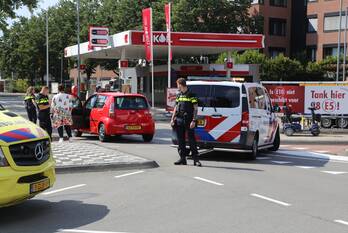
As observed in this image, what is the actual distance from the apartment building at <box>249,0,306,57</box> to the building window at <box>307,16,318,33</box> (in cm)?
232

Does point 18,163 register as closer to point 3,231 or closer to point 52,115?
point 3,231

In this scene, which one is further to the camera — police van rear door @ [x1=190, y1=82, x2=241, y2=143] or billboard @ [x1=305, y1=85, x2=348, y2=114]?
billboard @ [x1=305, y1=85, x2=348, y2=114]

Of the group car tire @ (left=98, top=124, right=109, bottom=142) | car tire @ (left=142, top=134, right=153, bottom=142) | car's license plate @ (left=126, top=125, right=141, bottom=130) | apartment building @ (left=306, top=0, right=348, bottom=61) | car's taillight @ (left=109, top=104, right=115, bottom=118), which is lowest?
car tire @ (left=142, top=134, right=153, bottom=142)

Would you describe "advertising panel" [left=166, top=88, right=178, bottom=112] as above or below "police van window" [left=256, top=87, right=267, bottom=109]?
below

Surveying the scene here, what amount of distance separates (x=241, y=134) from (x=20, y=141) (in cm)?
738

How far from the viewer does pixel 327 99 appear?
24.5m

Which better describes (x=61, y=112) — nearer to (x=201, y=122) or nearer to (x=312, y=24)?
(x=201, y=122)

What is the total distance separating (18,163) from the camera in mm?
6695

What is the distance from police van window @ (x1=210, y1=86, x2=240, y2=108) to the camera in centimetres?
1342

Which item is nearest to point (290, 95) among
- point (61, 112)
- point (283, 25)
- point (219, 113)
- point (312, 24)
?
point (61, 112)

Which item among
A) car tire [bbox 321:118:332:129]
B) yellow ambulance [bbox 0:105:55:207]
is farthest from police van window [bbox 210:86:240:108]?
car tire [bbox 321:118:332:129]

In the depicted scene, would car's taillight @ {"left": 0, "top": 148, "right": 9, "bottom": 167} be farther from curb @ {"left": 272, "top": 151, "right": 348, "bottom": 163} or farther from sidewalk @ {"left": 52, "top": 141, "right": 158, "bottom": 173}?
curb @ {"left": 272, "top": 151, "right": 348, "bottom": 163}

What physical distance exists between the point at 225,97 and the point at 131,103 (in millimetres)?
4990

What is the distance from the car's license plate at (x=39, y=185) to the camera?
6877 millimetres
